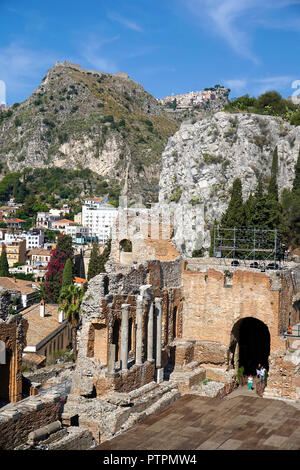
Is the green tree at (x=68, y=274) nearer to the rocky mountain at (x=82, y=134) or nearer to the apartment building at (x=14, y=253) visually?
the apartment building at (x=14, y=253)

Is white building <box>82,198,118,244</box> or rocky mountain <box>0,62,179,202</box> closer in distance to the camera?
white building <box>82,198,118,244</box>

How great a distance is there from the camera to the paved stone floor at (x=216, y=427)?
17.2 metres

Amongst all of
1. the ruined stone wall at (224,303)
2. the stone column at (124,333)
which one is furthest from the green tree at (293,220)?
the stone column at (124,333)

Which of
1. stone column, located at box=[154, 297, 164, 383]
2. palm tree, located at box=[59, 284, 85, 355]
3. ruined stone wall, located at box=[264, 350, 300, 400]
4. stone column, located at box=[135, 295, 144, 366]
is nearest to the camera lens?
stone column, located at box=[135, 295, 144, 366]

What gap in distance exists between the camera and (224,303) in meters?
26.7

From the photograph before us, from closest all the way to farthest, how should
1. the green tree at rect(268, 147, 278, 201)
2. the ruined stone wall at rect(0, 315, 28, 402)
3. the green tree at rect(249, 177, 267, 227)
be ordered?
1. the ruined stone wall at rect(0, 315, 28, 402)
2. the green tree at rect(249, 177, 267, 227)
3. the green tree at rect(268, 147, 278, 201)

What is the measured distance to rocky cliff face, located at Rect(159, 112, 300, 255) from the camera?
6819 centimetres

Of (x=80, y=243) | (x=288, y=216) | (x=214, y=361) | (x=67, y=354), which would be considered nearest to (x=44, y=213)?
(x=80, y=243)

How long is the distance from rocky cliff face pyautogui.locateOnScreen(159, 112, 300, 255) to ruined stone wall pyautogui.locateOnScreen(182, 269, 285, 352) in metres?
Result: 38.7

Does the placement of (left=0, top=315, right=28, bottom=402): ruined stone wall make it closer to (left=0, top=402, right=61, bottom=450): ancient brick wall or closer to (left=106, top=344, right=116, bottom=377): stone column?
(left=0, top=402, right=61, bottom=450): ancient brick wall

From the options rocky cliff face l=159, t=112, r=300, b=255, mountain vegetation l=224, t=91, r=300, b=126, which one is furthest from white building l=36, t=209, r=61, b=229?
mountain vegetation l=224, t=91, r=300, b=126

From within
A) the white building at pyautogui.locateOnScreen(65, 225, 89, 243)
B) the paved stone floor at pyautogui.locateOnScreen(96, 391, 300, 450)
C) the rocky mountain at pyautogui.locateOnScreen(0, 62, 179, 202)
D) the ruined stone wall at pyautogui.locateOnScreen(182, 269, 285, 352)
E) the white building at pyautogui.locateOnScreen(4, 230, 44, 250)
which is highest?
the rocky mountain at pyautogui.locateOnScreen(0, 62, 179, 202)

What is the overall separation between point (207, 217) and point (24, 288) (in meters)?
23.2
